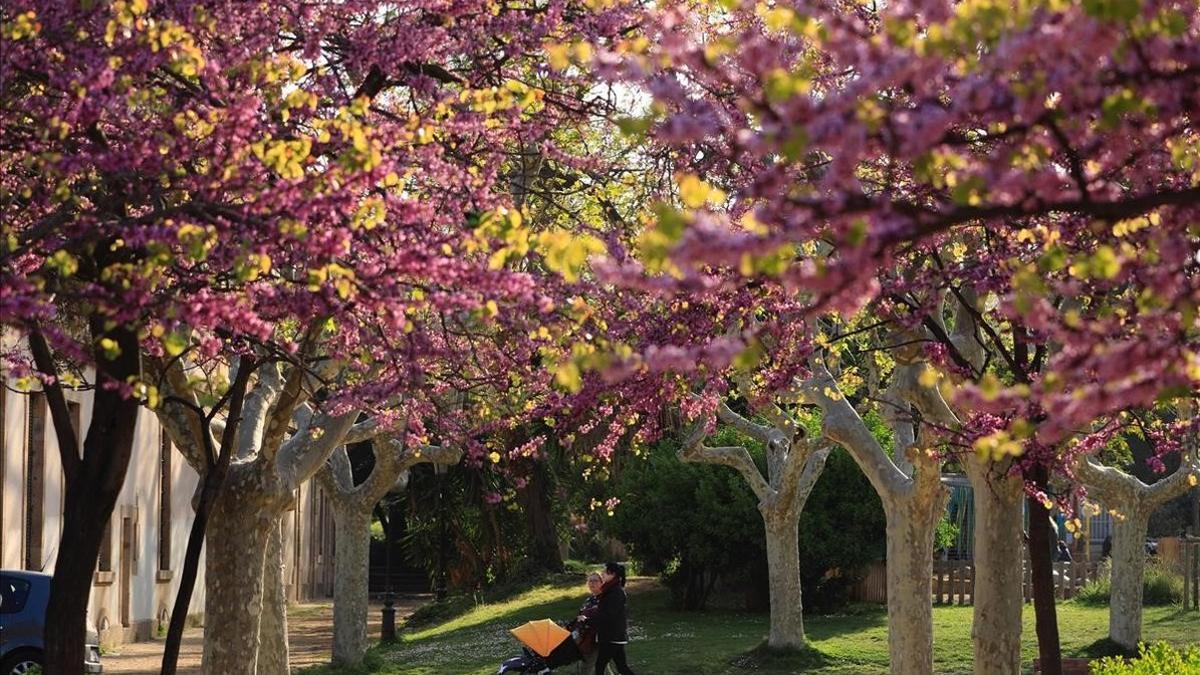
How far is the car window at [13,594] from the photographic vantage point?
63.1 feet

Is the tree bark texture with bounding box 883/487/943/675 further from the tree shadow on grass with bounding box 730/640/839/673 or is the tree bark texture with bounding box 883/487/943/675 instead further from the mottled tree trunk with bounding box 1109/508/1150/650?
the mottled tree trunk with bounding box 1109/508/1150/650

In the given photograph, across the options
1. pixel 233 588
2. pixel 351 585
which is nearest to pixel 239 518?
pixel 233 588

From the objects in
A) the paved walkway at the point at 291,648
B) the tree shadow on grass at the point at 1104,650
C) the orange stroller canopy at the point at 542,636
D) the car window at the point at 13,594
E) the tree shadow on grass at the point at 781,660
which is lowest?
the paved walkway at the point at 291,648

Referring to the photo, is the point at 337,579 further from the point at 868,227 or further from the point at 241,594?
the point at 868,227

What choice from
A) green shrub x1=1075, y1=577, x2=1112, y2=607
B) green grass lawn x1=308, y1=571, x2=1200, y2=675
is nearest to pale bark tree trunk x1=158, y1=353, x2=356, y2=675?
green grass lawn x1=308, y1=571, x2=1200, y2=675

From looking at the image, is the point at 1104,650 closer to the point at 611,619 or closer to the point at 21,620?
the point at 611,619

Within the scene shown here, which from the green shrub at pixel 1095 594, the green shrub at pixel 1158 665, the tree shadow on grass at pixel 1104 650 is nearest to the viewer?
the green shrub at pixel 1158 665

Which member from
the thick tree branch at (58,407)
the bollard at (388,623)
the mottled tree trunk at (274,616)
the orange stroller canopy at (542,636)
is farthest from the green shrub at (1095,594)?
the thick tree branch at (58,407)

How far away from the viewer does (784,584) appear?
85.5ft

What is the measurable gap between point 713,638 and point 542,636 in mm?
9735

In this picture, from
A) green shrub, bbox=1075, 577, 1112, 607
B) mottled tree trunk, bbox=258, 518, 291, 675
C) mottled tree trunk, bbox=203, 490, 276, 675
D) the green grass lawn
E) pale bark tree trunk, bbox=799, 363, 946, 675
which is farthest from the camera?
green shrub, bbox=1075, 577, 1112, 607

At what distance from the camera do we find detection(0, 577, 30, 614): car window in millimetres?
19234

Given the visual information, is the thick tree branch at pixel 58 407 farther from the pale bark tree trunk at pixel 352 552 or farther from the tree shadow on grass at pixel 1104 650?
the tree shadow on grass at pixel 1104 650

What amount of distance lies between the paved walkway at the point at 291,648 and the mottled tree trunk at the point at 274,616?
285cm
